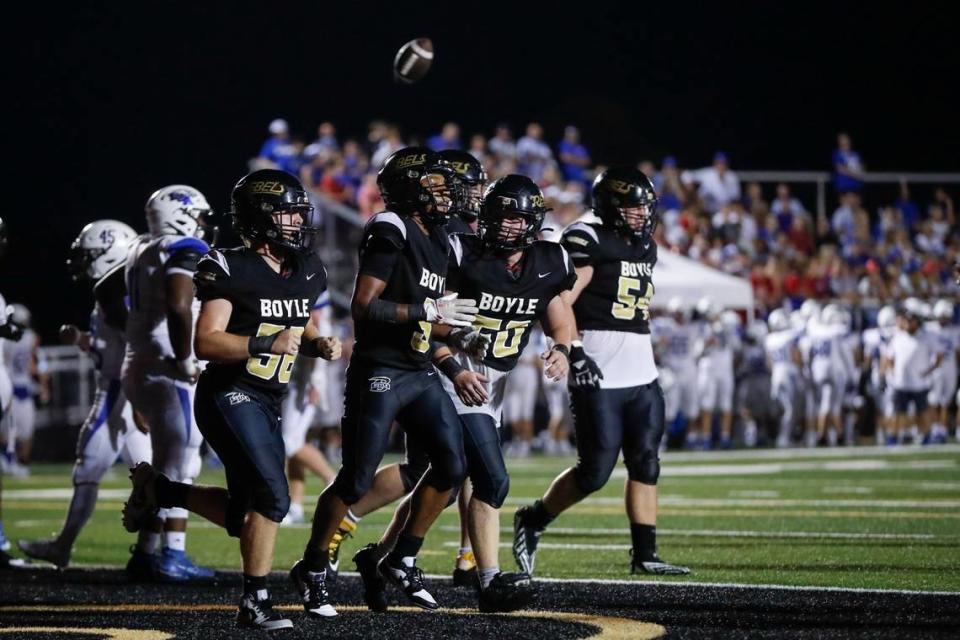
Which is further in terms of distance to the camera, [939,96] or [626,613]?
[939,96]

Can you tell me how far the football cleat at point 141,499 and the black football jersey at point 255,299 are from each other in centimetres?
64

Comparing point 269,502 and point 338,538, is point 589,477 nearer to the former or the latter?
point 338,538

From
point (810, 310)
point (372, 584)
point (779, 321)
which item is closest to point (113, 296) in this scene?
point (372, 584)

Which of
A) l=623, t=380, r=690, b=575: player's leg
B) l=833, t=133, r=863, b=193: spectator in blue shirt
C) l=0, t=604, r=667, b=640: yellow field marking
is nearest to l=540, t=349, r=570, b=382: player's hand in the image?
l=0, t=604, r=667, b=640: yellow field marking

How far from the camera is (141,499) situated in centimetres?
598

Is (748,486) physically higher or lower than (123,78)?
lower

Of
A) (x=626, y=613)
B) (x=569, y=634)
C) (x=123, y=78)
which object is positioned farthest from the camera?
(x=123, y=78)

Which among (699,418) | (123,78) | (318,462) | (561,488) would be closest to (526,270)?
(561,488)

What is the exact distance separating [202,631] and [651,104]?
85.3 ft

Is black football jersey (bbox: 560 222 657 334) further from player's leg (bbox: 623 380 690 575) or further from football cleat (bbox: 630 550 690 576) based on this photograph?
football cleat (bbox: 630 550 690 576)

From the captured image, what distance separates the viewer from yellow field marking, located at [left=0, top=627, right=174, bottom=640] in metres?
5.21

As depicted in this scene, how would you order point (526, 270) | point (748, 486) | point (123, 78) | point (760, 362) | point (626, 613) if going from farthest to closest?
point (123, 78) < point (760, 362) < point (748, 486) < point (526, 270) < point (626, 613)

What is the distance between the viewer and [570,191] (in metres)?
19.8

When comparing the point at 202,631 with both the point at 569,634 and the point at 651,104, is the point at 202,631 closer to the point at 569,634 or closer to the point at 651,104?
the point at 569,634
